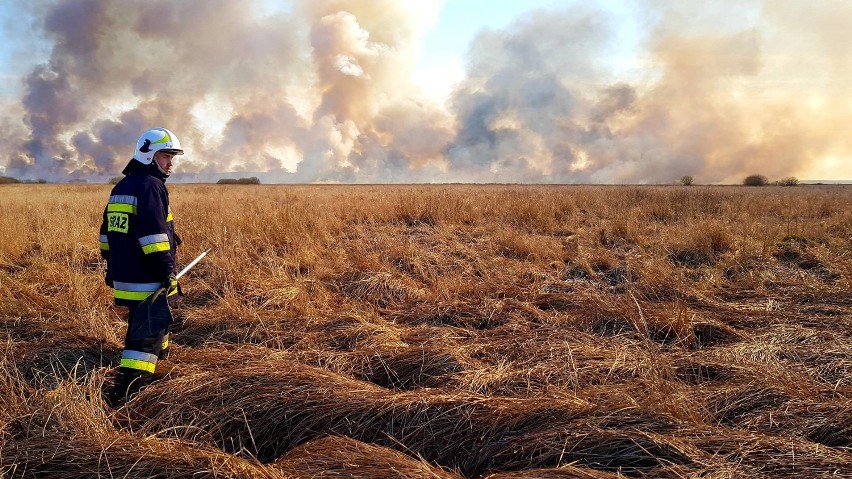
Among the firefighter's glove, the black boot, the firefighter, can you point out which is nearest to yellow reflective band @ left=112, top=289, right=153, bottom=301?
the firefighter

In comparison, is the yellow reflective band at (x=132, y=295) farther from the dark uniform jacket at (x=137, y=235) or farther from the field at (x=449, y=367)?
the field at (x=449, y=367)

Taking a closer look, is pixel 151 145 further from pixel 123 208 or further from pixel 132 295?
pixel 132 295

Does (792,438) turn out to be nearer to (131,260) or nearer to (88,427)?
(88,427)

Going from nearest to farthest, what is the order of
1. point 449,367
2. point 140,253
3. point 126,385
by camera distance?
point 126,385 → point 140,253 → point 449,367

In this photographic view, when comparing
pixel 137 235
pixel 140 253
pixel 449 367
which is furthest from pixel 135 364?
pixel 449 367

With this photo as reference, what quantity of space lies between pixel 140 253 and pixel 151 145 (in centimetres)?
79

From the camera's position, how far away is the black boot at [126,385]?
3020mm

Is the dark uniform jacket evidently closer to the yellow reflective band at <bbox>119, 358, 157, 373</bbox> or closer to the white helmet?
the white helmet

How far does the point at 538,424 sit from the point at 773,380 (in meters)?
1.58

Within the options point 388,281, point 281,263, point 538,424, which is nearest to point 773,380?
point 538,424

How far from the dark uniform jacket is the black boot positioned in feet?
1.62

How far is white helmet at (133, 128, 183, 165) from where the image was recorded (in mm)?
3236

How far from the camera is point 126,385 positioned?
3070 millimetres

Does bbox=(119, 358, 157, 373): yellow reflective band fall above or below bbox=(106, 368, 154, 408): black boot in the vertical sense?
above
